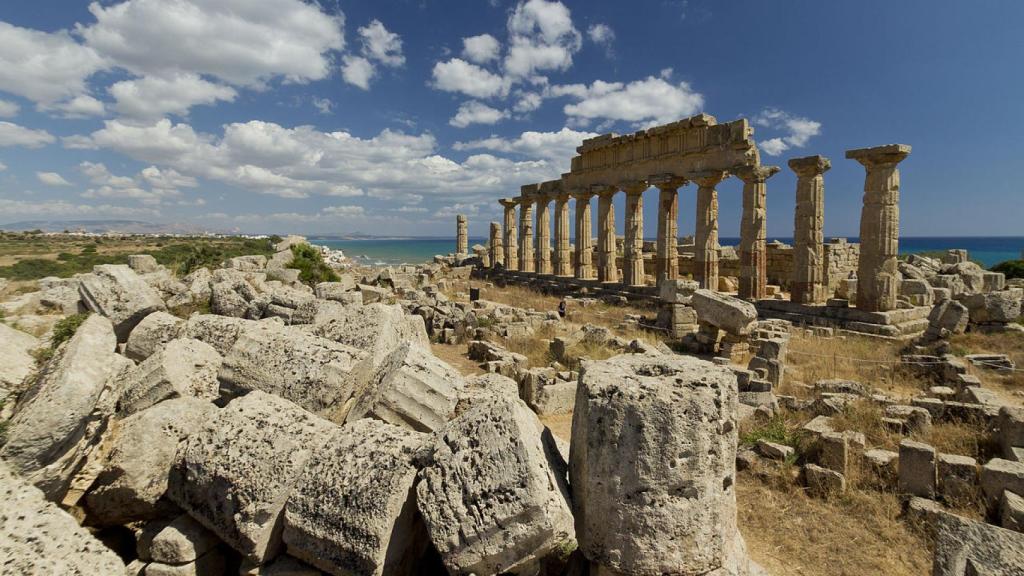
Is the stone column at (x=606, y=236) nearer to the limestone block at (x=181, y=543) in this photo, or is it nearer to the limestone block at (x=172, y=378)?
the limestone block at (x=172, y=378)

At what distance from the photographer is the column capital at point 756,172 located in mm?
17812

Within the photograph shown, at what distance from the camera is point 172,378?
16.1 ft

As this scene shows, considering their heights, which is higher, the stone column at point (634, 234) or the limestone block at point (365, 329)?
the stone column at point (634, 234)

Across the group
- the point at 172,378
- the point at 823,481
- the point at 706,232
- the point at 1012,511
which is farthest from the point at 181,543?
the point at 706,232

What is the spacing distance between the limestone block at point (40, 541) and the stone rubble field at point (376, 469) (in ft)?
0.03

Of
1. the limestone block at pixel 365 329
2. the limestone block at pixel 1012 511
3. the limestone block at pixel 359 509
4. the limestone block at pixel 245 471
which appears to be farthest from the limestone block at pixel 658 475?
the limestone block at pixel 1012 511

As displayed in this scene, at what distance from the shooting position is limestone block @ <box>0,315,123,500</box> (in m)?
3.68

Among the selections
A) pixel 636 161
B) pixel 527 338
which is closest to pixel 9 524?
pixel 527 338

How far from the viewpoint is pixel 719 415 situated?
337cm

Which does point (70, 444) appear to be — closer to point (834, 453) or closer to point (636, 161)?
point (834, 453)

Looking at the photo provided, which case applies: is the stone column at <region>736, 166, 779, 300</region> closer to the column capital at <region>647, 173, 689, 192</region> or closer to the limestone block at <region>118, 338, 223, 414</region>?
the column capital at <region>647, 173, 689, 192</region>

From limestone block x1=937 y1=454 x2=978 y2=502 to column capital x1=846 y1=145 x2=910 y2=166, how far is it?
38.8 ft

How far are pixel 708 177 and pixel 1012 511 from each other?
630 inches

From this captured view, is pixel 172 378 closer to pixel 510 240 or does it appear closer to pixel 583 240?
pixel 583 240
